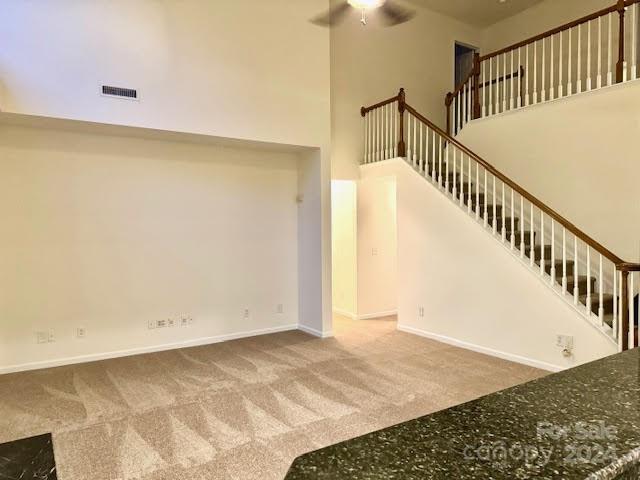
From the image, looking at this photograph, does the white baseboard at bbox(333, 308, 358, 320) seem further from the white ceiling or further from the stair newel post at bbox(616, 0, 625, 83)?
the white ceiling

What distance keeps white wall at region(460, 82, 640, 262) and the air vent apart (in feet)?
15.5

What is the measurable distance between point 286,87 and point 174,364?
3.59 m

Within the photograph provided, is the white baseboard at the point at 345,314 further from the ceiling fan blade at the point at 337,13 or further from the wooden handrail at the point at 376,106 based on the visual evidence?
the ceiling fan blade at the point at 337,13

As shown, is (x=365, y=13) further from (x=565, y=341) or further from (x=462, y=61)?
(x=565, y=341)

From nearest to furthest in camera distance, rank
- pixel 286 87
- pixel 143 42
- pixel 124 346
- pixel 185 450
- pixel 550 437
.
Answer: pixel 550 437 → pixel 185 450 → pixel 143 42 → pixel 124 346 → pixel 286 87

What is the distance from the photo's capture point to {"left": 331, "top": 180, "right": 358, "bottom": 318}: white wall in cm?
670

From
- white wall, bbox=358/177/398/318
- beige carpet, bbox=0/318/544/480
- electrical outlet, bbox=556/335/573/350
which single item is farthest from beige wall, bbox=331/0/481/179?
electrical outlet, bbox=556/335/573/350

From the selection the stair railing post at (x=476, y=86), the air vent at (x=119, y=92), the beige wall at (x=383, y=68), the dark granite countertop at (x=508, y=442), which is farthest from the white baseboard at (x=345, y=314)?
the dark granite countertop at (x=508, y=442)

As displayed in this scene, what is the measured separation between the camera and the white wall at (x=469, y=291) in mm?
4223

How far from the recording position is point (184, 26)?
4617 mm

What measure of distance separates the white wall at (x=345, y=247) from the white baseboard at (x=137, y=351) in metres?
1.13

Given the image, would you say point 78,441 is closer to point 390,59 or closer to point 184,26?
point 184,26

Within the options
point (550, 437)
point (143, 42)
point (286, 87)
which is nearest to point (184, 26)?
point (143, 42)

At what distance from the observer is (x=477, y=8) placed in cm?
734
